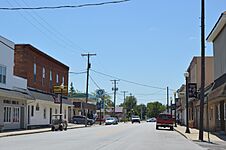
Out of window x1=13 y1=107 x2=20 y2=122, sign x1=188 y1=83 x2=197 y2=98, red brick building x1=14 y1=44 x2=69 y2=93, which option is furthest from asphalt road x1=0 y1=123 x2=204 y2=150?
red brick building x1=14 y1=44 x2=69 y2=93

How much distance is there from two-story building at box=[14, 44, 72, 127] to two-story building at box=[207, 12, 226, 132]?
785 inches

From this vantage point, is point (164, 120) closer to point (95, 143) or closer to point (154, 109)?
point (95, 143)

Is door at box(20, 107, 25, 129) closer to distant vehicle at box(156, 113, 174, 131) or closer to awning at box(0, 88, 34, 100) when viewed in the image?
awning at box(0, 88, 34, 100)

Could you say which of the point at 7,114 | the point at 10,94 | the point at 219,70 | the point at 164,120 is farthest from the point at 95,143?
the point at 164,120

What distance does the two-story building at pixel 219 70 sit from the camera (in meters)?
33.7

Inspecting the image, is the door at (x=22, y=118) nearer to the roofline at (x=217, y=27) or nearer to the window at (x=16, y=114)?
the window at (x=16, y=114)

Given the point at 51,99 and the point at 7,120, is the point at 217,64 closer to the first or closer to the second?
the point at 7,120

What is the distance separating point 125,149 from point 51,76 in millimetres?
42845

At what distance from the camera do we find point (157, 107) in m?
188

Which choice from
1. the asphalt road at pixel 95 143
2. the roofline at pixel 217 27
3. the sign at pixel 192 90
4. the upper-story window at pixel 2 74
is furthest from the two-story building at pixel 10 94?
the roofline at pixel 217 27

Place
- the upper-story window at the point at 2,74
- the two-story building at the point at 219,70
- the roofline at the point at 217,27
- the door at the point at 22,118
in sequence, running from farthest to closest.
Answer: the door at the point at 22,118, the upper-story window at the point at 2,74, the two-story building at the point at 219,70, the roofline at the point at 217,27

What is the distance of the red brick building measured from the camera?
1978 inches

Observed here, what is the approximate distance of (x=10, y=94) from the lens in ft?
129

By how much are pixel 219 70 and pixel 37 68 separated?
24.9m
